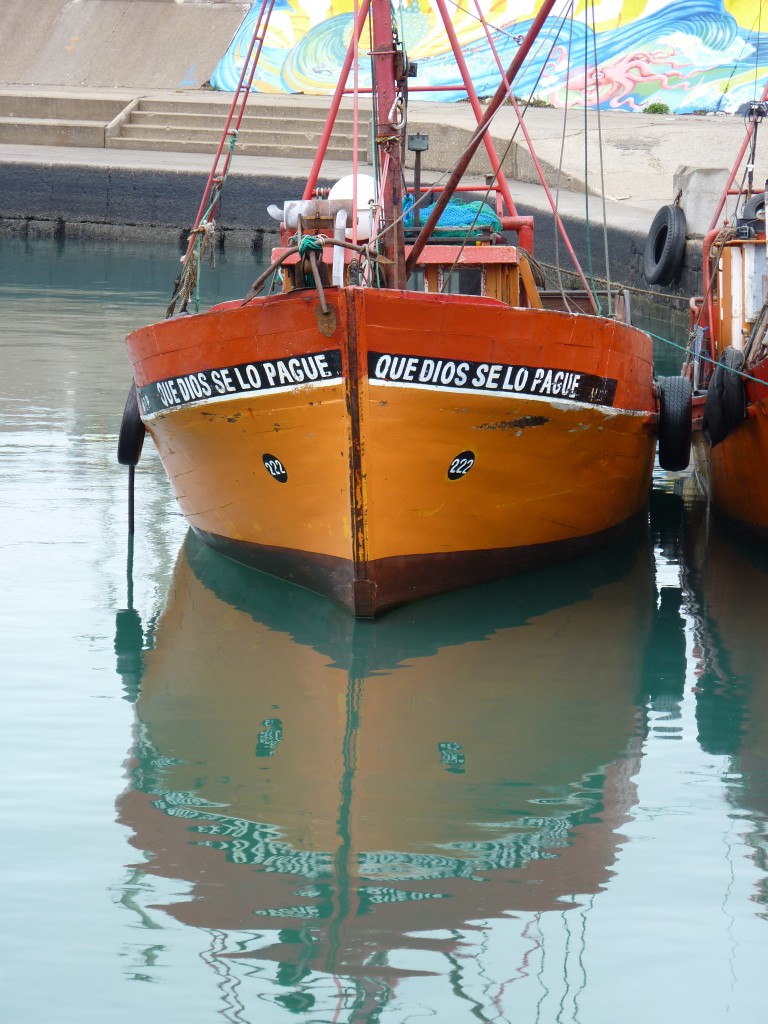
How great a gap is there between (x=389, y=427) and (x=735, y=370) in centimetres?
261

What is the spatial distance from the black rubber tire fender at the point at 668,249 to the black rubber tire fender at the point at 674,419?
9.09m

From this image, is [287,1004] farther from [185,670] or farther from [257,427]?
[257,427]

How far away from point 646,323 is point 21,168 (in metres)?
13.0

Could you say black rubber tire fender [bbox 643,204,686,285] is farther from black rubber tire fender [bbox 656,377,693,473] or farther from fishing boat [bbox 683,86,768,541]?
black rubber tire fender [bbox 656,377,693,473]

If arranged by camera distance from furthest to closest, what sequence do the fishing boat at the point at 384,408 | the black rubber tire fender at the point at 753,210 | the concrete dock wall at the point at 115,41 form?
the concrete dock wall at the point at 115,41 → the black rubber tire fender at the point at 753,210 → the fishing boat at the point at 384,408

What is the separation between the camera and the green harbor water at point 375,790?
4.01 metres

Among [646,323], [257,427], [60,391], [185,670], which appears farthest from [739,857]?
[646,323]

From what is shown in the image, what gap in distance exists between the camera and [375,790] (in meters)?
5.31

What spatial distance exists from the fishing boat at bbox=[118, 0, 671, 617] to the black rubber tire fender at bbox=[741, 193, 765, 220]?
2.47 m

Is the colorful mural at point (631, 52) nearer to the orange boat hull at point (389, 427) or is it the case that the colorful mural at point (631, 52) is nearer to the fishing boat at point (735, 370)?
the fishing boat at point (735, 370)

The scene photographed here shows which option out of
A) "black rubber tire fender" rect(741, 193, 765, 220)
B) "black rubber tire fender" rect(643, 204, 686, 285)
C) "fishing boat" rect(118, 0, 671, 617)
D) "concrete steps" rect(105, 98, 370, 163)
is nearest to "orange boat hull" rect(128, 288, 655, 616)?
"fishing boat" rect(118, 0, 671, 617)

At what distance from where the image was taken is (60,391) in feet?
43.2

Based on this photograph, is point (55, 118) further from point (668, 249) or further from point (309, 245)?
point (309, 245)

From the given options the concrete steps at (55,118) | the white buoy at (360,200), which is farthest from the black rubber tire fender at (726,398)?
the concrete steps at (55,118)
